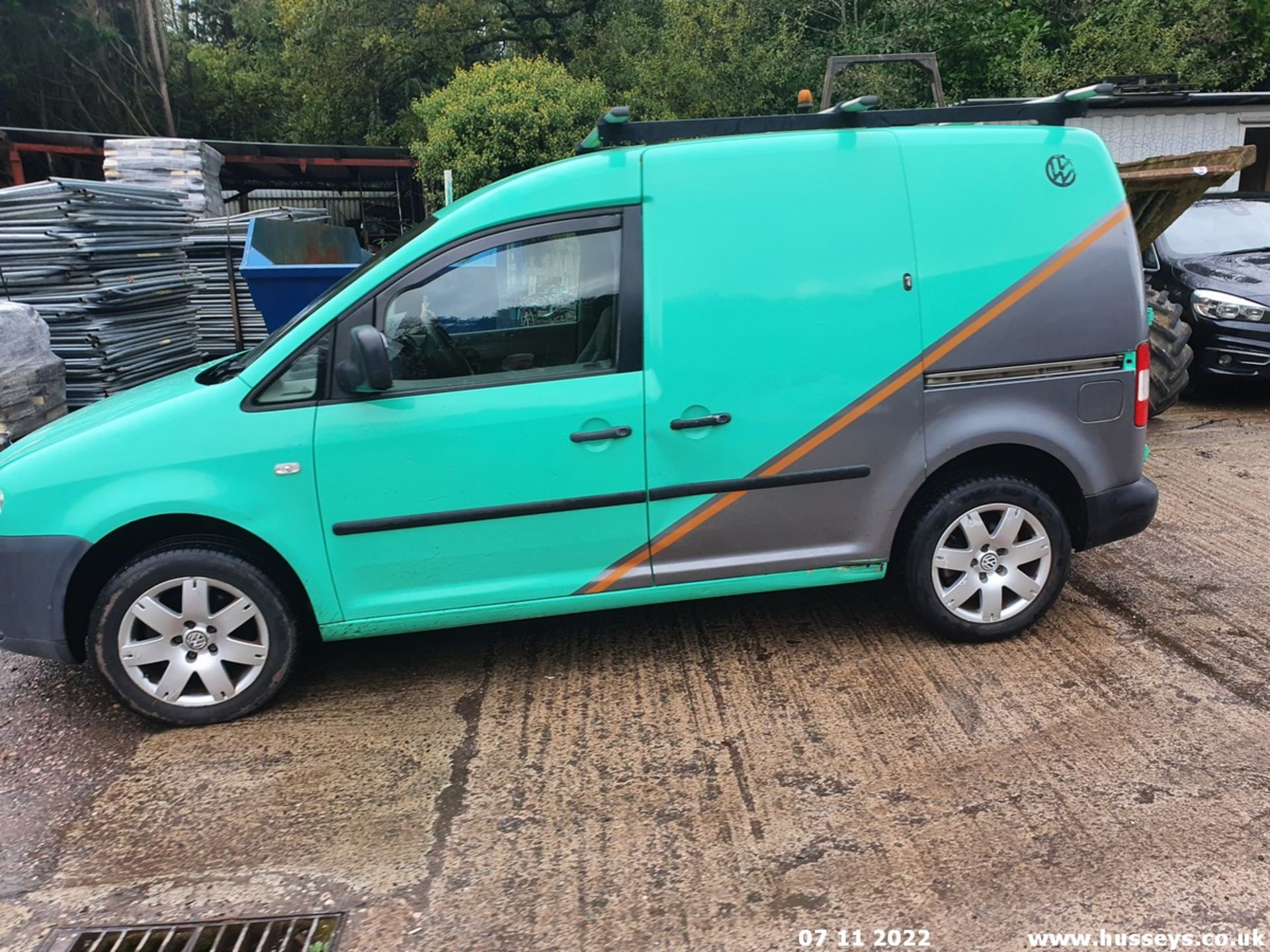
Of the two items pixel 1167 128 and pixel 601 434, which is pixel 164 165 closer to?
pixel 601 434

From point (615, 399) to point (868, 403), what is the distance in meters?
1.02

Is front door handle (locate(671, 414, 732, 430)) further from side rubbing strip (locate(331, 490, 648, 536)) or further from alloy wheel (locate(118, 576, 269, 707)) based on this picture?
alloy wheel (locate(118, 576, 269, 707))

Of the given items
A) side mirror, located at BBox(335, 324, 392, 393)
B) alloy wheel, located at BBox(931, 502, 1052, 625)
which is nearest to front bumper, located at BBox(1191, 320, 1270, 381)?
alloy wheel, located at BBox(931, 502, 1052, 625)

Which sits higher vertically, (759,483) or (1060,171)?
(1060,171)

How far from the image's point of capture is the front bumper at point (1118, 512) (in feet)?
13.5

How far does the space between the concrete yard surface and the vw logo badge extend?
1913mm

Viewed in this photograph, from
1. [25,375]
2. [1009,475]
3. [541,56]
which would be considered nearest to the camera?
[1009,475]

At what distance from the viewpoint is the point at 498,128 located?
12.2 m

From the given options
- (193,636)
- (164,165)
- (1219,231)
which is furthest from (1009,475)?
(164,165)

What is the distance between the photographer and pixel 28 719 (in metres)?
3.90

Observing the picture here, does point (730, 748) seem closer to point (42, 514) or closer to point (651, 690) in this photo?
point (651, 690)

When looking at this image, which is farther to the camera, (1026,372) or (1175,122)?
(1175,122)

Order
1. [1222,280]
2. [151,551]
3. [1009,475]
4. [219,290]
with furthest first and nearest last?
[219,290] < [1222,280] < [1009,475] < [151,551]

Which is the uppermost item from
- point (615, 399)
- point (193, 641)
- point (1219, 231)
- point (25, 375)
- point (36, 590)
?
point (1219, 231)
